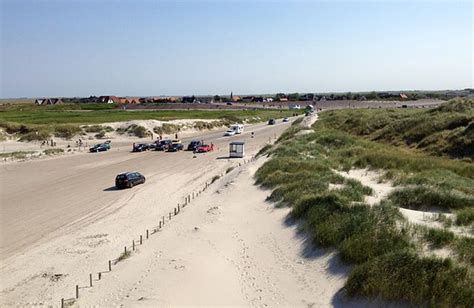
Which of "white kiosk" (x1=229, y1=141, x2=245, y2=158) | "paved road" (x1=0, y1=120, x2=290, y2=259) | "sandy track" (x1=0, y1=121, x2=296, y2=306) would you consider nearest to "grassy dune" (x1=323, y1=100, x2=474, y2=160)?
"white kiosk" (x1=229, y1=141, x2=245, y2=158)

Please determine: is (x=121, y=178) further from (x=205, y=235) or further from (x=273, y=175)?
(x=205, y=235)

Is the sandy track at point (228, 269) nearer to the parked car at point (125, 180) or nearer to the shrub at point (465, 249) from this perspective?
the shrub at point (465, 249)

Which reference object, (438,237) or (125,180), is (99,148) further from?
(438,237)

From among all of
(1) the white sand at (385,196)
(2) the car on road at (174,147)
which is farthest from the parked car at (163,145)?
(1) the white sand at (385,196)

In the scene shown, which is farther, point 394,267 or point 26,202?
point 26,202

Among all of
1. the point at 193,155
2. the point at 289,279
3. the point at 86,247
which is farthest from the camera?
the point at 193,155

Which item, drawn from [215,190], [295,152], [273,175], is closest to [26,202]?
[215,190]

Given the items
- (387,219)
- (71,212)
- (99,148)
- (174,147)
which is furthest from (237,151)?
(387,219)
